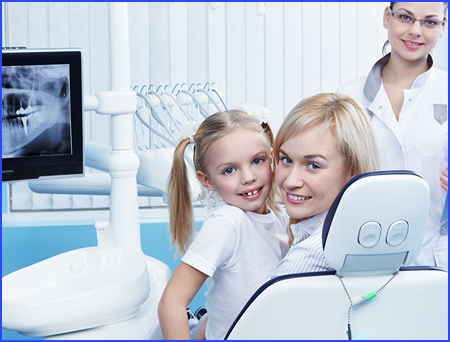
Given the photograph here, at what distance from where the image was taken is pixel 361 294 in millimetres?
717

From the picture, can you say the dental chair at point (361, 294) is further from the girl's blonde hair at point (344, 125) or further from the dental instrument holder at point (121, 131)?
the dental instrument holder at point (121, 131)

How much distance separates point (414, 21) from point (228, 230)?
0.83 m

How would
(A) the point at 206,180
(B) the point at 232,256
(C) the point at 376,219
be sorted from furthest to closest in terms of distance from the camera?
(A) the point at 206,180, (B) the point at 232,256, (C) the point at 376,219

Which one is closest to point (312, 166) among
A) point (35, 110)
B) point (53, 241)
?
point (35, 110)

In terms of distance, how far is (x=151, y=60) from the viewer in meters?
2.93

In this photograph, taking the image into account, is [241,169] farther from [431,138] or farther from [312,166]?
[431,138]

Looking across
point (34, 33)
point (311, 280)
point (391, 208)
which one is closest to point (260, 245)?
point (311, 280)

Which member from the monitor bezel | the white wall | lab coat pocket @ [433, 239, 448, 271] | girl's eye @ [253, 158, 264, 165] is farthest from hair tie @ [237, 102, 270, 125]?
the white wall

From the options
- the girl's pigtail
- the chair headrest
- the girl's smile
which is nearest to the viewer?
the chair headrest

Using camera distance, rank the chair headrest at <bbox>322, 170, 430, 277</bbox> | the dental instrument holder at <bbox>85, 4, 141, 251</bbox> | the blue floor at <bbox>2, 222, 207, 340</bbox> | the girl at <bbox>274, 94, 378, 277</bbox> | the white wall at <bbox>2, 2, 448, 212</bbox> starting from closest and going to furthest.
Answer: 1. the chair headrest at <bbox>322, 170, 430, 277</bbox>
2. the girl at <bbox>274, 94, 378, 277</bbox>
3. the dental instrument holder at <bbox>85, 4, 141, 251</bbox>
4. the blue floor at <bbox>2, 222, 207, 340</bbox>
5. the white wall at <bbox>2, 2, 448, 212</bbox>

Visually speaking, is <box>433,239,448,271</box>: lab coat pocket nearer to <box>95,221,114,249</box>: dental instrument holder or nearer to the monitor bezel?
<box>95,221,114,249</box>: dental instrument holder

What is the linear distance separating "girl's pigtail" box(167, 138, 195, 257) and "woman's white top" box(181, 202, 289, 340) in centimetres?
14

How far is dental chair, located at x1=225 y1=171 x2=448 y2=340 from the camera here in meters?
0.68

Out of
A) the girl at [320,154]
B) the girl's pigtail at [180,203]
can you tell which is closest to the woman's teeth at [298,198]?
the girl at [320,154]
